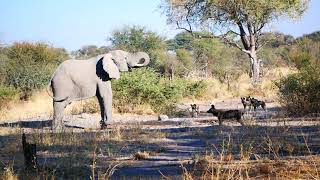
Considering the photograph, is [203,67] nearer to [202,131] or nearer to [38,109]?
[38,109]

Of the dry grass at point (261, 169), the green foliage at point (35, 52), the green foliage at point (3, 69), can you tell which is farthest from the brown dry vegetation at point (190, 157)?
the green foliage at point (35, 52)

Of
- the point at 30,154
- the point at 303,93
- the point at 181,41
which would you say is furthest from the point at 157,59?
the point at 30,154

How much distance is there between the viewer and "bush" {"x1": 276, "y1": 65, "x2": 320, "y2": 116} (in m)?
14.0

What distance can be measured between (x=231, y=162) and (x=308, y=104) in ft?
26.3

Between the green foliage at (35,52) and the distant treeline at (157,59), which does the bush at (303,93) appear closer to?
the distant treeline at (157,59)

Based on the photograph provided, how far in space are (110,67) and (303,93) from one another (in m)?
5.09

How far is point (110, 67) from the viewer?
13.0 m

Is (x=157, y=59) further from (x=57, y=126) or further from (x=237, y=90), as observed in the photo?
(x=57, y=126)

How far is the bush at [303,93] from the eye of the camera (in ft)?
46.0

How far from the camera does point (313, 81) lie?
1447cm

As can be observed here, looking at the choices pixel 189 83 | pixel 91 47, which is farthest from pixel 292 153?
pixel 91 47

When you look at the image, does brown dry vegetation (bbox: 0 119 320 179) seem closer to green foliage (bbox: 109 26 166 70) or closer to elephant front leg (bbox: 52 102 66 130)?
elephant front leg (bbox: 52 102 66 130)

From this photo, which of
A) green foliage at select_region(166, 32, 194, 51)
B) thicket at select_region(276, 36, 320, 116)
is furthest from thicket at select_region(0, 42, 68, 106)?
green foliage at select_region(166, 32, 194, 51)

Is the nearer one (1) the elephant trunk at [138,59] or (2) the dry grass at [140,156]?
(2) the dry grass at [140,156]
